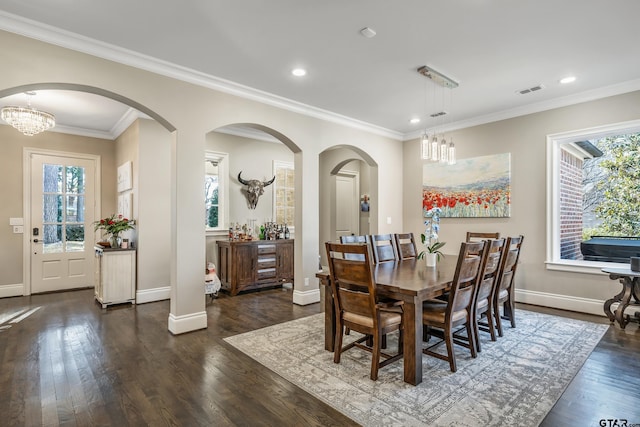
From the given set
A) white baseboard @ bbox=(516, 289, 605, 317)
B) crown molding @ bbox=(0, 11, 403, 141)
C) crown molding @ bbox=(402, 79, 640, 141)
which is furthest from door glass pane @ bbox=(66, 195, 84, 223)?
white baseboard @ bbox=(516, 289, 605, 317)

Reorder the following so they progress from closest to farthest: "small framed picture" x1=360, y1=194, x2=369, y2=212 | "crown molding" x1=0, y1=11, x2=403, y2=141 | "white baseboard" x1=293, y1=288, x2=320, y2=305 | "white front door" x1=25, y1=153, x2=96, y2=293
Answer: "crown molding" x1=0, y1=11, x2=403, y2=141
"white baseboard" x1=293, y1=288, x2=320, y2=305
"white front door" x1=25, y1=153, x2=96, y2=293
"small framed picture" x1=360, y1=194, x2=369, y2=212

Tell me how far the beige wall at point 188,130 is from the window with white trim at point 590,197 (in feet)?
9.97

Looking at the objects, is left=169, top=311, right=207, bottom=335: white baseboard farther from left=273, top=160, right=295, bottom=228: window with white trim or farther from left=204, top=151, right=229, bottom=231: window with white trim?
left=273, top=160, right=295, bottom=228: window with white trim

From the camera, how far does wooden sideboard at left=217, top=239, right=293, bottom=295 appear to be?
5.23 metres

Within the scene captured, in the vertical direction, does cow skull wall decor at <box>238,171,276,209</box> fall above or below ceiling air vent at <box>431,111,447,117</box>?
below

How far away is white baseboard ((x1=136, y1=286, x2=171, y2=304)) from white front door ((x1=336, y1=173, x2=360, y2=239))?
4.14 metres

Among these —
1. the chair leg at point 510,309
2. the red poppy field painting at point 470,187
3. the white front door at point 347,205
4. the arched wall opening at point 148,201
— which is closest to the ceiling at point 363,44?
the arched wall opening at point 148,201

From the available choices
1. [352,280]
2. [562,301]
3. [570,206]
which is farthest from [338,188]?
[352,280]

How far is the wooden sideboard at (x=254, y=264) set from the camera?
523cm

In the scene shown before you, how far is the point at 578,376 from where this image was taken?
8.28 feet

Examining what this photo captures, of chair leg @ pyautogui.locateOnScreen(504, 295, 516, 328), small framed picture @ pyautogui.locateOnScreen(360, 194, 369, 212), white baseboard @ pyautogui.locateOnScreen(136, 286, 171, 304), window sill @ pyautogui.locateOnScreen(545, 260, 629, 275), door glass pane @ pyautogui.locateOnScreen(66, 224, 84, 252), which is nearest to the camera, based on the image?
chair leg @ pyautogui.locateOnScreen(504, 295, 516, 328)

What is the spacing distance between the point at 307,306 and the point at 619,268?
382cm

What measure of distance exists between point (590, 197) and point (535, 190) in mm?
801

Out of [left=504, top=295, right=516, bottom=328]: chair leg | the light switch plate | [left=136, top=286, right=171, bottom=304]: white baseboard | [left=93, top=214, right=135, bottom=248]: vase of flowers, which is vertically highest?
the light switch plate
